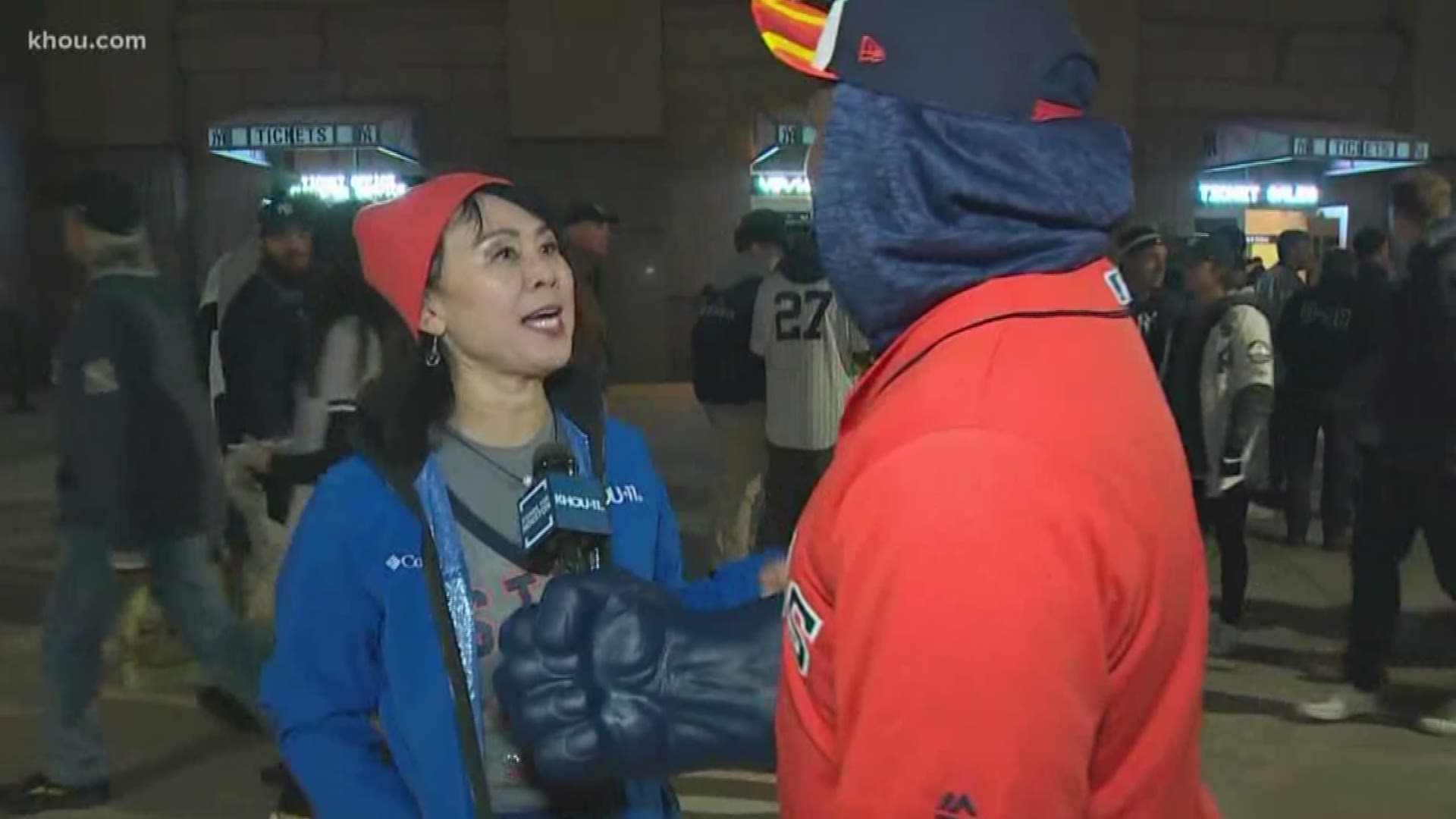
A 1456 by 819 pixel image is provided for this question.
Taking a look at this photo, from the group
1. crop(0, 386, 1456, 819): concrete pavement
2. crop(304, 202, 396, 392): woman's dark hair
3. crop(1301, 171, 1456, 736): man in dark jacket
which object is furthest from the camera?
crop(1301, 171, 1456, 736): man in dark jacket

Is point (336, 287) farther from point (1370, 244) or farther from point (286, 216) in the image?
point (1370, 244)

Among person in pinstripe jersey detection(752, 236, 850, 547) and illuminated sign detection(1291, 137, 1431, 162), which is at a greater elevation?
illuminated sign detection(1291, 137, 1431, 162)

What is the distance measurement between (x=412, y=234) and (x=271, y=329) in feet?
11.5

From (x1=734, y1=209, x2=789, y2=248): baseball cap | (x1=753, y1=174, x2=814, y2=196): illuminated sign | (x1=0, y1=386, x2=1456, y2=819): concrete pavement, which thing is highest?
(x1=753, y1=174, x2=814, y2=196): illuminated sign

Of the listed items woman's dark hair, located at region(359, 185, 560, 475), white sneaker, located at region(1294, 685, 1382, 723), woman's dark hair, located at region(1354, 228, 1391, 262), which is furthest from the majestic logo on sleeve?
woman's dark hair, located at region(1354, 228, 1391, 262)

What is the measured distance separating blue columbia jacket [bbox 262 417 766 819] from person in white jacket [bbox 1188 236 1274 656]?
4.30 meters

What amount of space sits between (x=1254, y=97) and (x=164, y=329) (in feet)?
54.8

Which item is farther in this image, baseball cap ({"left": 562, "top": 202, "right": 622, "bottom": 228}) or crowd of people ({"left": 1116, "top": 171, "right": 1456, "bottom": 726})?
baseball cap ({"left": 562, "top": 202, "right": 622, "bottom": 228})

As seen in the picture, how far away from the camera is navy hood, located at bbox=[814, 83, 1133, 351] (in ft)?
3.50

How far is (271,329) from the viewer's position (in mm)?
5535

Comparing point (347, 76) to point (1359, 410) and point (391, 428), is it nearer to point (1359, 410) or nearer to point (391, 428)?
point (1359, 410)

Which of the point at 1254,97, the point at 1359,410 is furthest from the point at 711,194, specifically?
the point at 1359,410

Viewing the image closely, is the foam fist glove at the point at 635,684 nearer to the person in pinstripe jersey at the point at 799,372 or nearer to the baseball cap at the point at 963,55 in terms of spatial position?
the baseball cap at the point at 963,55

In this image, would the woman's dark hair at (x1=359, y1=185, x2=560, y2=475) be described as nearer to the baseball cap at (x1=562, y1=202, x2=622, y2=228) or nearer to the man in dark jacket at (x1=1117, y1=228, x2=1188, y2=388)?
the baseball cap at (x1=562, y1=202, x2=622, y2=228)
